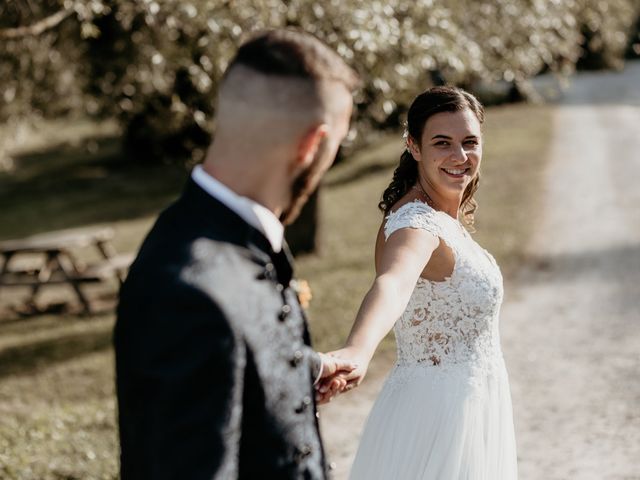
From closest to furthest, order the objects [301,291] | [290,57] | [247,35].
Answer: [290,57] → [301,291] → [247,35]

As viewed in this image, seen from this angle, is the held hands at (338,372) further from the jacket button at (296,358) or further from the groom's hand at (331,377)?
the jacket button at (296,358)

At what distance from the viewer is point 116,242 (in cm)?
1780

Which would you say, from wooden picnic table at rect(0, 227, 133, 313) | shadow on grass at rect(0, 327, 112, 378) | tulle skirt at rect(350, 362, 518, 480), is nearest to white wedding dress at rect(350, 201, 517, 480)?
tulle skirt at rect(350, 362, 518, 480)

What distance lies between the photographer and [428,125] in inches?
127

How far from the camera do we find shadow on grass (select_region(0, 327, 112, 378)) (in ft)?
32.2

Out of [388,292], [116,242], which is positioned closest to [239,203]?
[388,292]

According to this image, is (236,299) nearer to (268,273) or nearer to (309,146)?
(268,273)

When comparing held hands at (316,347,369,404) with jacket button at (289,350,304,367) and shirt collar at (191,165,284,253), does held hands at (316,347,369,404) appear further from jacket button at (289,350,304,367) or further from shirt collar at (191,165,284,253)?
shirt collar at (191,165,284,253)

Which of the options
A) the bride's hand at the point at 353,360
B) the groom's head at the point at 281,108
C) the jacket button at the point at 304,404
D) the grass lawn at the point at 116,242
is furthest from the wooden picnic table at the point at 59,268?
the groom's head at the point at 281,108

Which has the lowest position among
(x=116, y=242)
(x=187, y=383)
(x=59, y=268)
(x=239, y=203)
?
(x=116, y=242)

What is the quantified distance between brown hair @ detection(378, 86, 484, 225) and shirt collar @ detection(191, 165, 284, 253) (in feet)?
4.85

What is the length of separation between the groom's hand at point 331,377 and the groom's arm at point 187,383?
0.60m

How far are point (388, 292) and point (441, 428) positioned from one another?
0.78 meters

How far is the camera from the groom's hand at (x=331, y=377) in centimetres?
235
